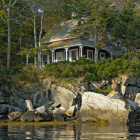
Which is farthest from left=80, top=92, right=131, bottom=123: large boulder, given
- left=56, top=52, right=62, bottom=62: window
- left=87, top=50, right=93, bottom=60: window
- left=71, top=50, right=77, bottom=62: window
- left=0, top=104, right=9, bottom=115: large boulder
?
left=56, top=52, right=62, bottom=62: window

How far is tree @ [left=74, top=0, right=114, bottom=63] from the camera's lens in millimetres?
25766

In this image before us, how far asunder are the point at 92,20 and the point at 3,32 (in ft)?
47.4

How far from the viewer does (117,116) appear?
1609 centimetres

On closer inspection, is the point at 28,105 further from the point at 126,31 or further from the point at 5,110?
the point at 126,31

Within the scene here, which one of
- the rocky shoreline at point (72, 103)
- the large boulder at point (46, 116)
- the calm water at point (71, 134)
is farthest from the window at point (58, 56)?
the calm water at point (71, 134)

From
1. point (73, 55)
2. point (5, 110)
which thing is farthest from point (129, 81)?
point (5, 110)

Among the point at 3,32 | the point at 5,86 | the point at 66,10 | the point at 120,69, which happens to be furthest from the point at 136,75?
the point at 66,10

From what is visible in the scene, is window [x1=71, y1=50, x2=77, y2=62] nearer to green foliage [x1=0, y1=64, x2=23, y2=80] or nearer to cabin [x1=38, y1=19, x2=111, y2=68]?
cabin [x1=38, y1=19, x2=111, y2=68]

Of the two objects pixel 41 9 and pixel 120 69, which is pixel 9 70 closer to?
pixel 41 9

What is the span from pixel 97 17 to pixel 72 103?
1109cm

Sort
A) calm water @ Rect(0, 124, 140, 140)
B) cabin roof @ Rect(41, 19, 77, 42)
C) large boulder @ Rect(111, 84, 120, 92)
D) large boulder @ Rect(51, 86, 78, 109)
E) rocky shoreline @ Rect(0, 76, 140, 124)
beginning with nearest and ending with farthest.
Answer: calm water @ Rect(0, 124, 140, 140), rocky shoreline @ Rect(0, 76, 140, 124), large boulder @ Rect(51, 86, 78, 109), large boulder @ Rect(111, 84, 120, 92), cabin roof @ Rect(41, 19, 77, 42)

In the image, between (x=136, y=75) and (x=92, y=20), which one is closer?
(x=136, y=75)

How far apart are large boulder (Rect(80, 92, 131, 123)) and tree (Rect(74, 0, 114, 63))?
10152 mm

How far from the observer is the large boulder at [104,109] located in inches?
631
